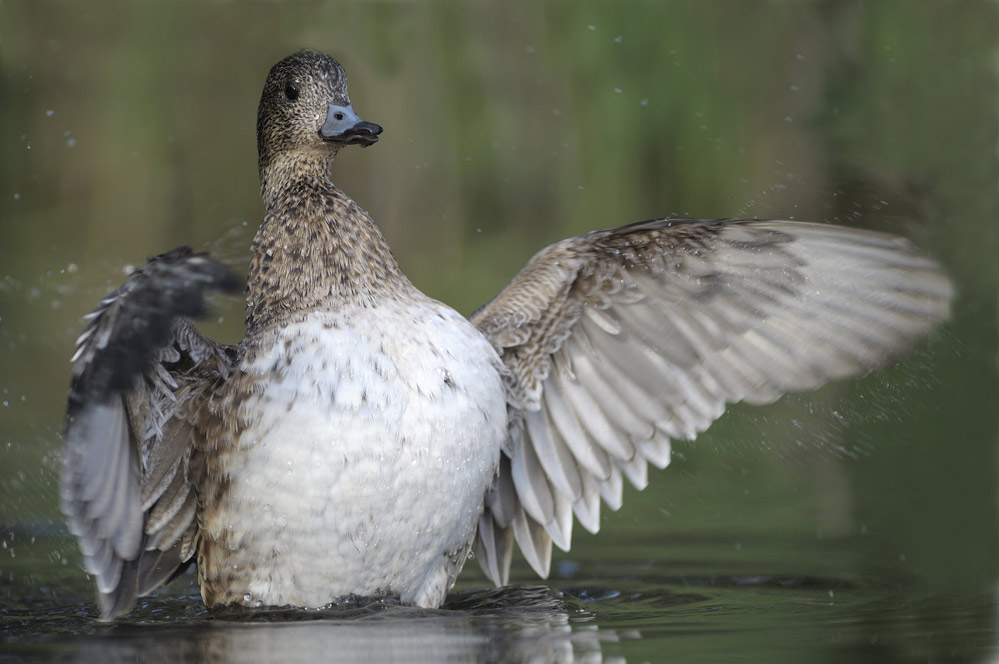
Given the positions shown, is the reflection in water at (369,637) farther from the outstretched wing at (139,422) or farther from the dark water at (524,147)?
the dark water at (524,147)

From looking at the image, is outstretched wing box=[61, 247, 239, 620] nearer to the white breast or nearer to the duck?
the duck

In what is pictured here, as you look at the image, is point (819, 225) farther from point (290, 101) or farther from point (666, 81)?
point (666, 81)

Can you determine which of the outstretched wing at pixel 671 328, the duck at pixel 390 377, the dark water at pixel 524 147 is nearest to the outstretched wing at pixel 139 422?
the duck at pixel 390 377

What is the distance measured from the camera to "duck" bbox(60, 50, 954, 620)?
3.81 metres

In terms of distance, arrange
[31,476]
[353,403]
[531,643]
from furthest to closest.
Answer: [31,476], [353,403], [531,643]

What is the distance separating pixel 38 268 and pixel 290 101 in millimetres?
4609

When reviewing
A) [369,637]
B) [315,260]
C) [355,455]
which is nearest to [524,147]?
[315,260]

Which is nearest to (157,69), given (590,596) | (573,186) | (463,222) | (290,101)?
(463,222)

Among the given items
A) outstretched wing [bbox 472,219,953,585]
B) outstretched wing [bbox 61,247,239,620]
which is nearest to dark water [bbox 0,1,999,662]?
outstretched wing [bbox 472,219,953,585]

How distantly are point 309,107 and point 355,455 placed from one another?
1.34 metres

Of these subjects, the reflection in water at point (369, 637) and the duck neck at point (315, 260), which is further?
the duck neck at point (315, 260)

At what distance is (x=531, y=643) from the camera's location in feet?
11.4

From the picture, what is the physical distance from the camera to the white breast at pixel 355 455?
3799 mm

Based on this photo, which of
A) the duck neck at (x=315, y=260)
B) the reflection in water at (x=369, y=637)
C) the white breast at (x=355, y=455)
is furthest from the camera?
the duck neck at (x=315, y=260)
